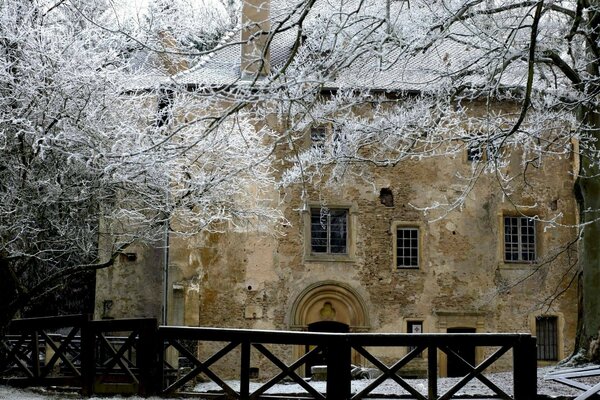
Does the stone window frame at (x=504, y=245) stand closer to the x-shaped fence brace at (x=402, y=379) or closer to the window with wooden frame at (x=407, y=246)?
the window with wooden frame at (x=407, y=246)

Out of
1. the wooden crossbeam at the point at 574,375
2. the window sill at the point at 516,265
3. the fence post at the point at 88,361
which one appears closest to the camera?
the fence post at the point at 88,361

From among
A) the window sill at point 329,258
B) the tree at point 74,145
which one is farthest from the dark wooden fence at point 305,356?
the window sill at point 329,258

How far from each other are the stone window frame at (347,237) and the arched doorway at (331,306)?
62cm

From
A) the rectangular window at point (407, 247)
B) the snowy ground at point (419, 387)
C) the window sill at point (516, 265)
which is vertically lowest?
the snowy ground at point (419, 387)

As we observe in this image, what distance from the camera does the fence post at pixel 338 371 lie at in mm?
9594

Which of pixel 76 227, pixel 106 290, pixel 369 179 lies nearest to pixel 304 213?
pixel 369 179

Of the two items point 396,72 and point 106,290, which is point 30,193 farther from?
point 396,72

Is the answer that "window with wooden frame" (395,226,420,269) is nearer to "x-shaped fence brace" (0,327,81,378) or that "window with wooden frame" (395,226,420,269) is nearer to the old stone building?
the old stone building

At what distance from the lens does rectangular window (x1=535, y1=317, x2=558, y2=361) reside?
78.4 ft

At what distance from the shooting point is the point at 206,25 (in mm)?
15070

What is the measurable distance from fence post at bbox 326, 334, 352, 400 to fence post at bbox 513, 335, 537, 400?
173 centimetres

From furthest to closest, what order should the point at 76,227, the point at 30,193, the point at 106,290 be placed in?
the point at 106,290 → the point at 76,227 → the point at 30,193

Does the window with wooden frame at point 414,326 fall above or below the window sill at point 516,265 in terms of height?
below

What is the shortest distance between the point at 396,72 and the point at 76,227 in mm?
11046
